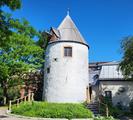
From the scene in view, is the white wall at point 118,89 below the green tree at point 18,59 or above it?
below

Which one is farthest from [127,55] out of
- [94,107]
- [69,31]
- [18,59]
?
[18,59]

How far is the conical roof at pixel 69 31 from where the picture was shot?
34.7m

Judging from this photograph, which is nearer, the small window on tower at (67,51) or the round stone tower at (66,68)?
the round stone tower at (66,68)

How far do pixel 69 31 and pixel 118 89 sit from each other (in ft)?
30.8

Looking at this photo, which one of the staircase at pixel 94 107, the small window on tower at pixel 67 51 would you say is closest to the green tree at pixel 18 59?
the small window on tower at pixel 67 51

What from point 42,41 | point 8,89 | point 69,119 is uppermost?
point 42,41

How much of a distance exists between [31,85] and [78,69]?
32.0 ft

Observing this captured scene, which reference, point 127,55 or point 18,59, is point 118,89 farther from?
point 18,59

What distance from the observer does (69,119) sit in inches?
933

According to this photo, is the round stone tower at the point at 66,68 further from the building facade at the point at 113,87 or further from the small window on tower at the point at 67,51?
the building facade at the point at 113,87

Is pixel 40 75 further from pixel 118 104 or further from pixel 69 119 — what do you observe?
pixel 69 119

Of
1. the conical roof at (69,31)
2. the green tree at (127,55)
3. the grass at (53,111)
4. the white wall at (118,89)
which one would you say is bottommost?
the grass at (53,111)

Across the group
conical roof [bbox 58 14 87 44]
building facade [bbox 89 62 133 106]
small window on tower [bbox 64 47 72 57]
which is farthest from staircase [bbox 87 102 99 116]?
conical roof [bbox 58 14 87 44]

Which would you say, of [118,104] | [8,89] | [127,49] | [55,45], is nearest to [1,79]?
[8,89]
